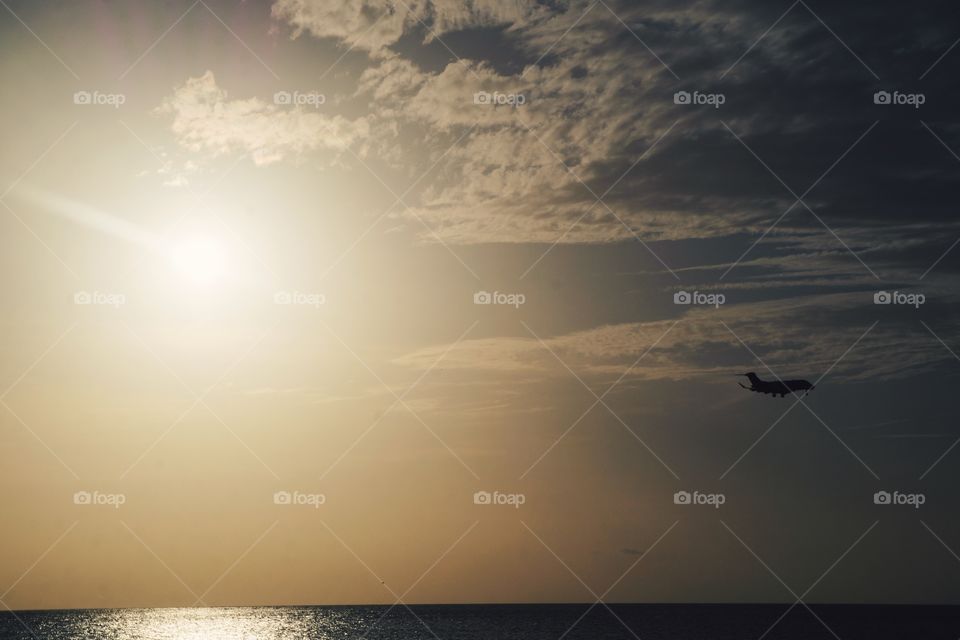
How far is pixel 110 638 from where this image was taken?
6142 inches

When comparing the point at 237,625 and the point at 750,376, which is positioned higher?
the point at 750,376

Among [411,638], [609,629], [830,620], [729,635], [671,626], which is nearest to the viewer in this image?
[411,638]

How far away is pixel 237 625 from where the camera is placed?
19675cm

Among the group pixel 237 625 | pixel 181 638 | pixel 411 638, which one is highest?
pixel 411 638

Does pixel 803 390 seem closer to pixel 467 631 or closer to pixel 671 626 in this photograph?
pixel 467 631

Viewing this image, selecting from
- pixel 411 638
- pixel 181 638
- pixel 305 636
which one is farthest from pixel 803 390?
pixel 181 638

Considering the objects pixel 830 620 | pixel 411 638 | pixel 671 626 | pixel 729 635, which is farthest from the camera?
pixel 830 620

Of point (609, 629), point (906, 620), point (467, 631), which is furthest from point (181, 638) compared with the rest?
point (906, 620)

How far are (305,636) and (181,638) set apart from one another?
79.1ft

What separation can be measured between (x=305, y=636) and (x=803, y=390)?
133341 millimetres

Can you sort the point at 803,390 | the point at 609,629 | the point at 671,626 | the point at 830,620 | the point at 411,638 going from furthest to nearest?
the point at 830,620 < the point at 671,626 < the point at 609,629 < the point at 411,638 < the point at 803,390

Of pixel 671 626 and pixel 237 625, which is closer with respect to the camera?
pixel 671 626

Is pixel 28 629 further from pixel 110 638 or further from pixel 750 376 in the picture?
pixel 750 376

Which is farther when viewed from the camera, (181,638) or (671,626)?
(671,626)
